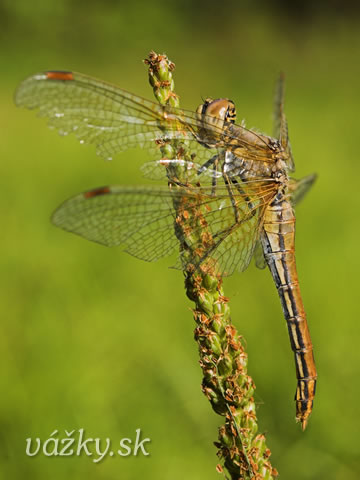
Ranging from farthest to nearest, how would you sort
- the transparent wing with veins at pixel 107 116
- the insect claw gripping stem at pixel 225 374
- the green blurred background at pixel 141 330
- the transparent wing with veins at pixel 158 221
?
the green blurred background at pixel 141 330, the transparent wing with veins at pixel 107 116, the transparent wing with veins at pixel 158 221, the insect claw gripping stem at pixel 225 374

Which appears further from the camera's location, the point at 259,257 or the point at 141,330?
the point at 141,330

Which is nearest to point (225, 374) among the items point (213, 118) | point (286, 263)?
point (286, 263)

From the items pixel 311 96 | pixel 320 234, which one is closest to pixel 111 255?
pixel 320 234

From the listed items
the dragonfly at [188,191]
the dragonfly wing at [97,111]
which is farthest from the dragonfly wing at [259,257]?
the dragonfly wing at [97,111]

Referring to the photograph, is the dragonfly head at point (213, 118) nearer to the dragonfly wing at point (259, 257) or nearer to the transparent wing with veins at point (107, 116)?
the transparent wing with veins at point (107, 116)

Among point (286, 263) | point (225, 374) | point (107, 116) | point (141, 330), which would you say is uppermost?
point (107, 116)

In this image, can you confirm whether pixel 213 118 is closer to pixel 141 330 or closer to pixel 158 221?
pixel 158 221

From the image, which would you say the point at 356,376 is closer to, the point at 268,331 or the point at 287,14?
the point at 268,331

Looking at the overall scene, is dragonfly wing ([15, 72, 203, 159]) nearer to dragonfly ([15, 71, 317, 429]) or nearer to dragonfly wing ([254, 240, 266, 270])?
dragonfly ([15, 71, 317, 429])
